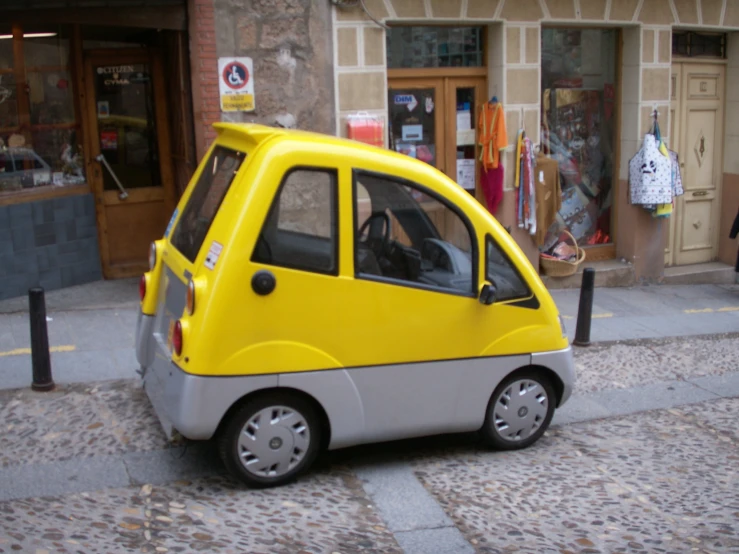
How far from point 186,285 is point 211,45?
447 centimetres

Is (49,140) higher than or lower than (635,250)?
higher

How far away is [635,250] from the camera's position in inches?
468

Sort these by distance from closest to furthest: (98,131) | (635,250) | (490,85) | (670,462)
Result: (670,462) < (98,131) < (490,85) < (635,250)

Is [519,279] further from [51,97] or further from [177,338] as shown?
[51,97]

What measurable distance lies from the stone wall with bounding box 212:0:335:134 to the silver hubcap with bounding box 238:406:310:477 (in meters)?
4.77

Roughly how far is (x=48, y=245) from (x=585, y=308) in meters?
5.40

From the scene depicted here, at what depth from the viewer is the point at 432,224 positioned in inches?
225

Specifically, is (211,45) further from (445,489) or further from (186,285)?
(445,489)

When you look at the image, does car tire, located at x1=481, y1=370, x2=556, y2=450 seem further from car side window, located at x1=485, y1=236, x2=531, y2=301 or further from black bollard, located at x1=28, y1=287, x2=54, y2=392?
black bollard, located at x1=28, y1=287, x2=54, y2=392

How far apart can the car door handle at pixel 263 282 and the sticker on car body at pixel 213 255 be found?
0.23 m

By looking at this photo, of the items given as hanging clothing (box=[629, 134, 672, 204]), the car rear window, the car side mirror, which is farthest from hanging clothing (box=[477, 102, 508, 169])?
the car rear window

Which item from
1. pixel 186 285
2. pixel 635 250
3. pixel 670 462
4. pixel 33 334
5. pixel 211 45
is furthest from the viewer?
pixel 635 250

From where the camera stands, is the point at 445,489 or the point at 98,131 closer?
the point at 445,489

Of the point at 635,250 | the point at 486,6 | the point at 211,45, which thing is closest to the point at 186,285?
the point at 211,45
